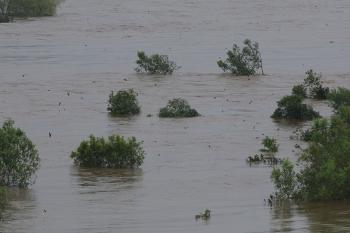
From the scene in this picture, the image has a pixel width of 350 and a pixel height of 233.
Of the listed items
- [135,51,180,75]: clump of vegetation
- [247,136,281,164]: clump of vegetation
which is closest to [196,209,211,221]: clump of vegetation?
[247,136,281,164]: clump of vegetation

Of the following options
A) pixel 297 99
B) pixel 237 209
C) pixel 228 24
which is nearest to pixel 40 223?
pixel 237 209

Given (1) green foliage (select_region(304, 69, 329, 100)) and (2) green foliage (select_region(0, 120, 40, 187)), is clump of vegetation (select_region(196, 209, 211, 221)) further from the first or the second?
(1) green foliage (select_region(304, 69, 329, 100))

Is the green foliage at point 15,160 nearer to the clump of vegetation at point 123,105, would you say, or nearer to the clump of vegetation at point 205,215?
the clump of vegetation at point 205,215

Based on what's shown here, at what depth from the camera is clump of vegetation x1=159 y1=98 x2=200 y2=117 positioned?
2739 centimetres

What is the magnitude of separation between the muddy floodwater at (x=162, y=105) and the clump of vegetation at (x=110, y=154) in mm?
323

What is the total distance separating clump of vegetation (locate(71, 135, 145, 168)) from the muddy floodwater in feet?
1.06

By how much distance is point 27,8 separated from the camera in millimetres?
66562

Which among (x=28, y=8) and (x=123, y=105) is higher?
(x=28, y=8)

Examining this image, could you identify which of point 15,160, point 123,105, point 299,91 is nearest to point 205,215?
point 15,160

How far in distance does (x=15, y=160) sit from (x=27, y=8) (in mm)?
50158

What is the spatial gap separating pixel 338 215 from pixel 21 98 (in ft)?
62.5

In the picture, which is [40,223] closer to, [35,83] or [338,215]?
[338,215]

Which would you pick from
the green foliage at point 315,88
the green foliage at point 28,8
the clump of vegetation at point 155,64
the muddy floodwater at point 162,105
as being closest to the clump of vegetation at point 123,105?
the muddy floodwater at point 162,105

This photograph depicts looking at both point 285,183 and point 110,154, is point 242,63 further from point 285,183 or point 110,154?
point 285,183
